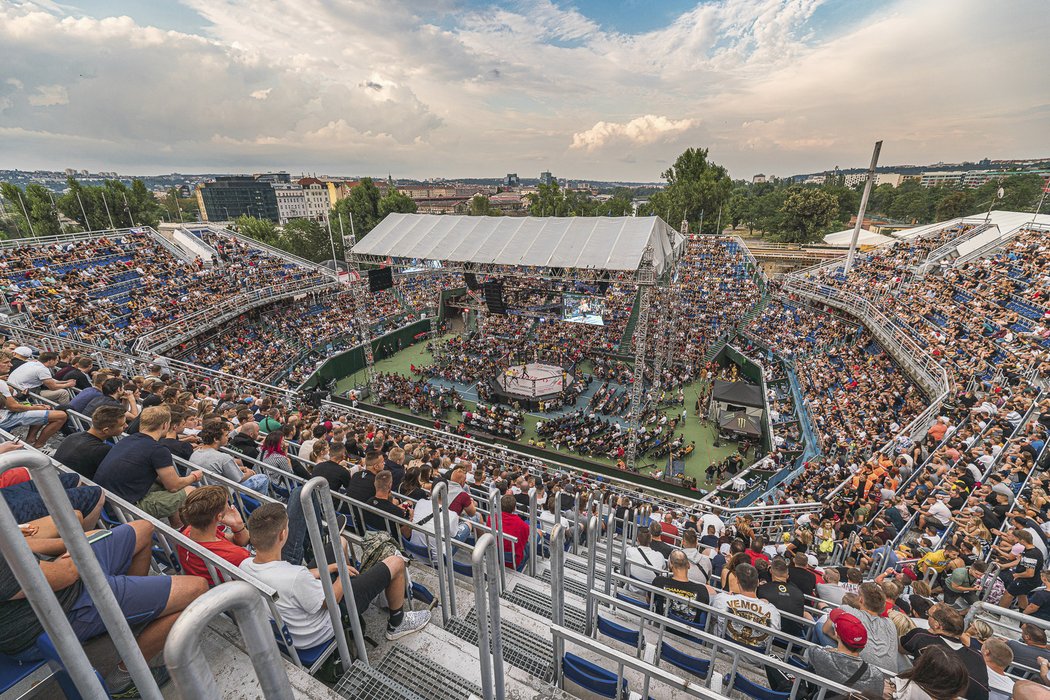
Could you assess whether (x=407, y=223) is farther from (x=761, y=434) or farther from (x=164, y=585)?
(x=164, y=585)

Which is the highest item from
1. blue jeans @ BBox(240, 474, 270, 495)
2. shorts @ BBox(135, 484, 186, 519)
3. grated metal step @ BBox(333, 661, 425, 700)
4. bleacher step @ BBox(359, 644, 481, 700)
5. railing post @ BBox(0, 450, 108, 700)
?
railing post @ BBox(0, 450, 108, 700)

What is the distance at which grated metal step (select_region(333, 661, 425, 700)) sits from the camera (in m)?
2.98

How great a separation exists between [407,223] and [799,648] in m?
24.6

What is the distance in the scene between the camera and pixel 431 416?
70.5ft

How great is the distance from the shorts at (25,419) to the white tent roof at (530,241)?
16635mm

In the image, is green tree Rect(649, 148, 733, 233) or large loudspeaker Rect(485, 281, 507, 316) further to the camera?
Result: green tree Rect(649, 148, 733, 233)

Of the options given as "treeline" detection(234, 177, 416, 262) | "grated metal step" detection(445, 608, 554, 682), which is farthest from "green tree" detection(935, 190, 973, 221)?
"grated metal step" detection(445, 608, 554, 682)

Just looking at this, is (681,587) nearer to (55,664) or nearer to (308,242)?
(55,664)

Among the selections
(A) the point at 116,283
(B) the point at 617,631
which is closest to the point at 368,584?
(B) the point at 617,631

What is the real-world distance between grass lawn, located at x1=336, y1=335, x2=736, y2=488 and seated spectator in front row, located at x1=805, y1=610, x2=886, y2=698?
1357 centimetres

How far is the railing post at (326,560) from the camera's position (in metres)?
2.53

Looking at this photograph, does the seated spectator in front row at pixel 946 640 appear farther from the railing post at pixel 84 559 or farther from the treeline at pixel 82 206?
the treeline at pixel 82 206

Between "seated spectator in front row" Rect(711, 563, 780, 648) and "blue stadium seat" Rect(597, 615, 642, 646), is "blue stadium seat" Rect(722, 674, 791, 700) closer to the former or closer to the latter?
"seated spectator in front row" Rect(711, 563, 780, 648)

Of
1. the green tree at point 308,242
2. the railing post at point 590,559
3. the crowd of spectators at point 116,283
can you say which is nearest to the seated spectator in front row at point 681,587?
the railing post at point 590,559
